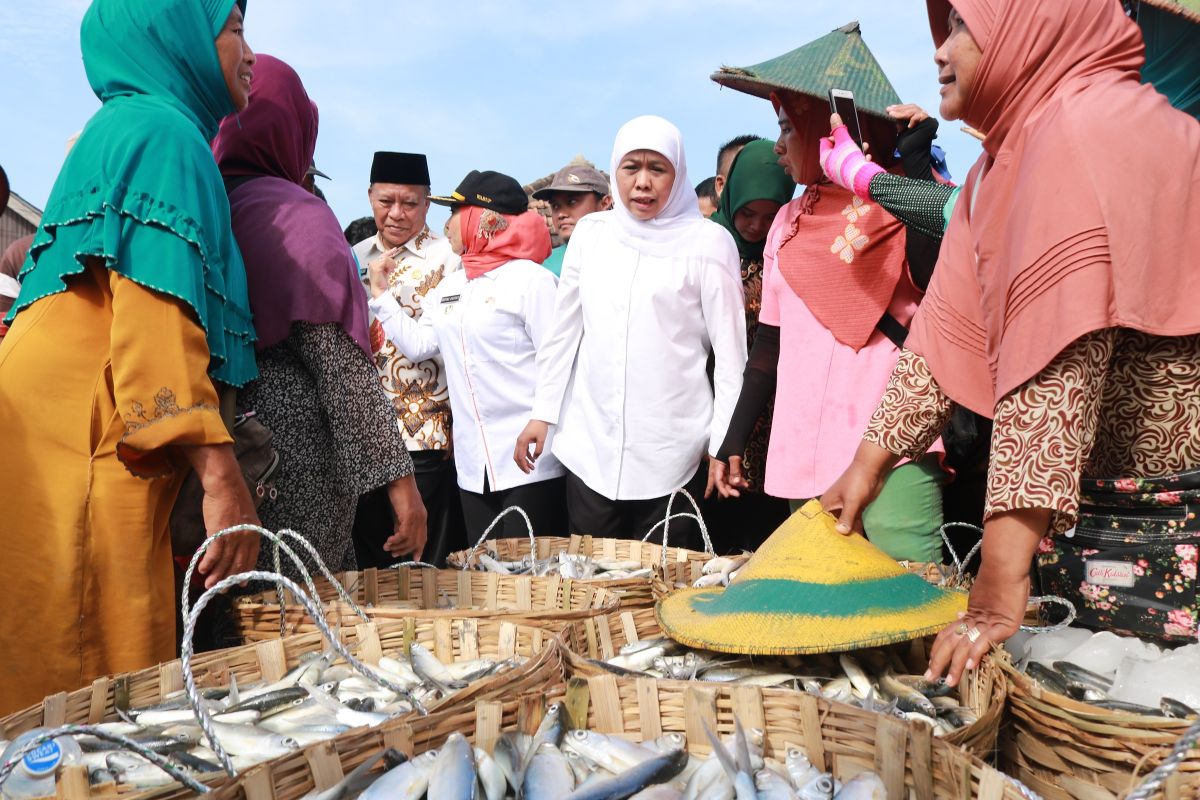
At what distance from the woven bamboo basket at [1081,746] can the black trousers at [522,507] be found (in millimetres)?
2835

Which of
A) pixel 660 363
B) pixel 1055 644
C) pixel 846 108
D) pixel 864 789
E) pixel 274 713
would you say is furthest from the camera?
pixel 660 363

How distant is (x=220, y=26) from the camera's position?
240cm

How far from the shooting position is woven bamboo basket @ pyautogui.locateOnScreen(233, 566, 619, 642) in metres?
2.41

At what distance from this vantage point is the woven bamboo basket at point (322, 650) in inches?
69.7

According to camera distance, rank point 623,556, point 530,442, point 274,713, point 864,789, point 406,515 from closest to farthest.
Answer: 1. point 864,789
2. point 274,713
3. point 406,515
4. point 623,556
5. point 530,442

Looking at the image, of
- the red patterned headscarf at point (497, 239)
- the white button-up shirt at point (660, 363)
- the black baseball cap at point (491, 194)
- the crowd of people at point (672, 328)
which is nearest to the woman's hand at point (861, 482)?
the crowd of people at point (672, 328)

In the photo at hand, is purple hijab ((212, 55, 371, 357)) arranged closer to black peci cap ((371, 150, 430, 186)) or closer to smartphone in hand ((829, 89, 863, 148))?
smartphone in hand ((829, 89, 863, 148))

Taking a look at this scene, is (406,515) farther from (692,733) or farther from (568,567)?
(692,733)

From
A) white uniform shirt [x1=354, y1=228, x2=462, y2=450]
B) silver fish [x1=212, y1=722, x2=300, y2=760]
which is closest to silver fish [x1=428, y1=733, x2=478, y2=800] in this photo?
silver fish [x1=212, y1=722, x2=300, y2=760]

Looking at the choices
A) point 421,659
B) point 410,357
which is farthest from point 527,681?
point 410,357

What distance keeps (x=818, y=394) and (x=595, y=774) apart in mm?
1993

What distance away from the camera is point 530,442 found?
4266 mm

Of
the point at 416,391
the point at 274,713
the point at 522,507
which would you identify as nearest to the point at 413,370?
the point at 416,391

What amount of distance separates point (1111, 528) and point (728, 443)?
1.91 meters
